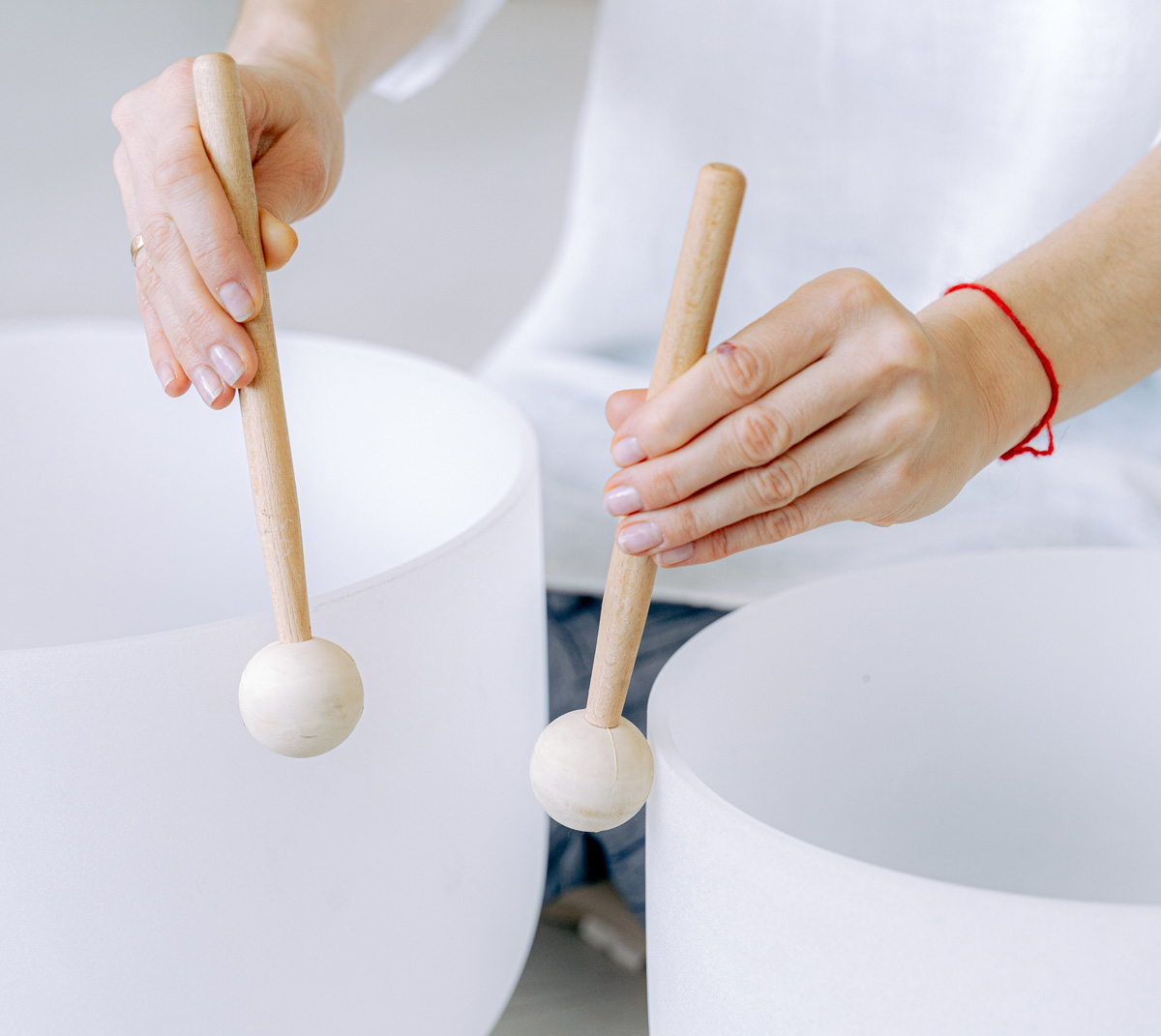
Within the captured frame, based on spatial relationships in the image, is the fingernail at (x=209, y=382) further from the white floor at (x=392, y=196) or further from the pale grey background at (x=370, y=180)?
the pale grey background at (x=370, y=180)

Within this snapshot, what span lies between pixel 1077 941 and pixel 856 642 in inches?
7.4

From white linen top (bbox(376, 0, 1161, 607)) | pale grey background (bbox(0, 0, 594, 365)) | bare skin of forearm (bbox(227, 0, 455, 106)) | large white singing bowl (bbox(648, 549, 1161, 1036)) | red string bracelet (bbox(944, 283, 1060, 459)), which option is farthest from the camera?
pale grey background (bbox(0, 0, 594, 365))

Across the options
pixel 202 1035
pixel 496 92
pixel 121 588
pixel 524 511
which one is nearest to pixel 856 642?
pixel 524 511

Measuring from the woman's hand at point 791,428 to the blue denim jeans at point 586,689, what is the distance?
0.28 m

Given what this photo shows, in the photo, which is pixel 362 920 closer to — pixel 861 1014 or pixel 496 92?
pixel 861 1014

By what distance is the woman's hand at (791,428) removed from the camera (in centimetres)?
31

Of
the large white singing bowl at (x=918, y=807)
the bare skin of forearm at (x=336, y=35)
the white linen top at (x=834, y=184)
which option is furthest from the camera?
the white linen top at (x=834, y=184)

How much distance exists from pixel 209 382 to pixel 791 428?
0.57ft

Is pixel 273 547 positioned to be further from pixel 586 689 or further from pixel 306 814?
pixel 586 689

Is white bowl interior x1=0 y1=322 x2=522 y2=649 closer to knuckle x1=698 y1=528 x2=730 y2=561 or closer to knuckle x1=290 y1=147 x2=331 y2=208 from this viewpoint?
knuckle x1=290 y1=147 x2=331 y2=208

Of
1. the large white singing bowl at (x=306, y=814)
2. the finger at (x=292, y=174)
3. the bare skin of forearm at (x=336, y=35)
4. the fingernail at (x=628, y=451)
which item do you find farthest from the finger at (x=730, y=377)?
the bare skin of forearm at (x=336, y=35)

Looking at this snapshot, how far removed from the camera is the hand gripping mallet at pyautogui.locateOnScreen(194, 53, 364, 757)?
320 millimetres

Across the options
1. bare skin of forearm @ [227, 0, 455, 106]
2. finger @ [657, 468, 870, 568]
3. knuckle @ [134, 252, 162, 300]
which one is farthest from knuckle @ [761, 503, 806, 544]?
bare skin of forearm @ [227, 0, 455, 106]

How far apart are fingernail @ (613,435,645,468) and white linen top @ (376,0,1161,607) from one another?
323 mm
